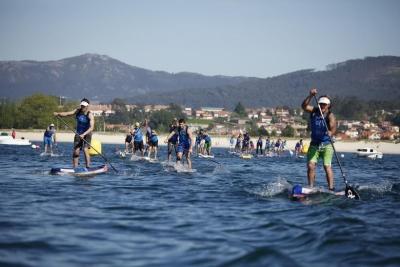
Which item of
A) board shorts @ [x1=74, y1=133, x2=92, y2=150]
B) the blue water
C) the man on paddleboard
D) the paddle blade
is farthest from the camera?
board shorts @ [x1=74, y1=133, x2=92, y2=150]

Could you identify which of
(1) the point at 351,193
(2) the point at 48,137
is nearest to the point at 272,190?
(1) the point at 351,193

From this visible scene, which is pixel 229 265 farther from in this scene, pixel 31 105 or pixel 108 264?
pixel 31 105

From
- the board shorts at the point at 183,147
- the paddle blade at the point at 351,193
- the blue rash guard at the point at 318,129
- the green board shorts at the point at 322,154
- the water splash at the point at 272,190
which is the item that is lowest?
the water splash at the point at 272,190

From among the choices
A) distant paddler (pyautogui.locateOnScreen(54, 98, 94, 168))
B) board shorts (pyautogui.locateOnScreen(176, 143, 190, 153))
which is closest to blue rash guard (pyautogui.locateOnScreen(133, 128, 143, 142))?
board shorts (pyautogui.locateOnScreen(176, 143, 190, 153))

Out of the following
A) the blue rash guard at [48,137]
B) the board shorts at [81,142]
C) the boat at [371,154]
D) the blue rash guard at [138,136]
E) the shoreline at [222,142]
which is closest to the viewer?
the board shorts at [81,142]

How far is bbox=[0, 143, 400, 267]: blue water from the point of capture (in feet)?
24.0

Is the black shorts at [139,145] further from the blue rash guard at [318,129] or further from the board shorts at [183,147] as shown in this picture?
the blue rash guard at [318,129]

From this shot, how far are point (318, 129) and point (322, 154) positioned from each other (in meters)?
0.59

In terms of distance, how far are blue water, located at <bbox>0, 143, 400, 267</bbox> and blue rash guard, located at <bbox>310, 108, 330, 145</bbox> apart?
1470 mm

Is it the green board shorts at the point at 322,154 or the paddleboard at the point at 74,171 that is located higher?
the green board shorts at the point at 322,154

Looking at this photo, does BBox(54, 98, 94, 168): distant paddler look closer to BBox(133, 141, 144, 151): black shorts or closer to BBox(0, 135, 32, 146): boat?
BBox(133, 141, 144, 151): black shorts

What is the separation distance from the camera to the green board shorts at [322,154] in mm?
14492

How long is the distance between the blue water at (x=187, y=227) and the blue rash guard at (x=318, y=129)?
4.82 ft

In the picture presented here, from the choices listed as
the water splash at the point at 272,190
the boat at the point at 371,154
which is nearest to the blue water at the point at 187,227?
the water splash at the point at 272,190
